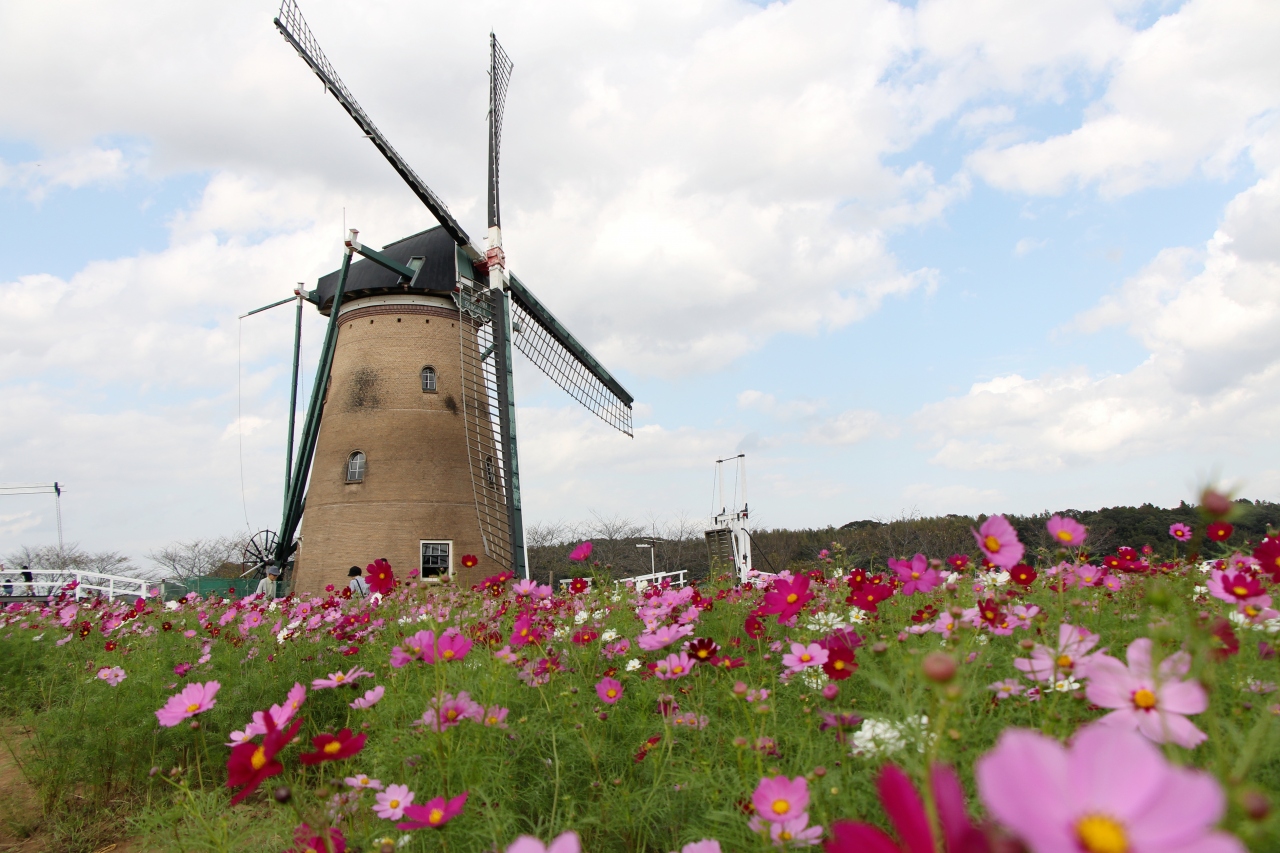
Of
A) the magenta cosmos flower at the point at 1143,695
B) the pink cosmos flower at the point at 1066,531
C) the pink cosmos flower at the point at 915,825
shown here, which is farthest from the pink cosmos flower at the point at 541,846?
the pink cosmos flower at the point at 1066,531

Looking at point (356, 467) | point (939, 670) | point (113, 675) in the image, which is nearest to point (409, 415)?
point (356, 467)

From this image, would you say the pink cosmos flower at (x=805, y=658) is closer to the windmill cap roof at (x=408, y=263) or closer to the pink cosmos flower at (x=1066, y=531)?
the pink cosmos flower at (x=1066, y=531)

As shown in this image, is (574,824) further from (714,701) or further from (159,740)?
(159,740)

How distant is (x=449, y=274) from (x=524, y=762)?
1352cm

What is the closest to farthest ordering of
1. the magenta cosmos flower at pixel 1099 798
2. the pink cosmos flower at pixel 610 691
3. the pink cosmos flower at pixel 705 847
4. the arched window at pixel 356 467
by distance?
the magenta cosmos flower at pixel 1099 798, the pink cosmos flower at pixel 705 847, the pink cosmos flower at pixel 610 691, the arched window at pixel 356 467

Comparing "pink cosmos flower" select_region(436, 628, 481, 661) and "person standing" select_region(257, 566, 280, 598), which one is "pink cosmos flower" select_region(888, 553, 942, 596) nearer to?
"pink cosmos flower" select_region(436, 628, 481, 661)

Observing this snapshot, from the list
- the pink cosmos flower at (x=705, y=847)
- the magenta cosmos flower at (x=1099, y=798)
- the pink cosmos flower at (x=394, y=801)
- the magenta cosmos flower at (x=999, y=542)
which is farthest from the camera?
the pink cosmos flower at (x=394, y=801)

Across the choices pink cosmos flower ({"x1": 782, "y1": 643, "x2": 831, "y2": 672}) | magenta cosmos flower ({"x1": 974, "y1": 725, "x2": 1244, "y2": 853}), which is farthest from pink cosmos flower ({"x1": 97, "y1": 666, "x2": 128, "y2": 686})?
magenta cosmos flower ({"x1": 974, "y1": 725, "x2": 1244, "y2": 853})

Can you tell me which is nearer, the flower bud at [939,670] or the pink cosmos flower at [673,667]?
the flower bud at [939,670]

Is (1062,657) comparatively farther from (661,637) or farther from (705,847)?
(661,637)

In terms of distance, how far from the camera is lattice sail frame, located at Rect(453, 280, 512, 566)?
568 inches

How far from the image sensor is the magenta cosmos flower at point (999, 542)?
5.36 feet

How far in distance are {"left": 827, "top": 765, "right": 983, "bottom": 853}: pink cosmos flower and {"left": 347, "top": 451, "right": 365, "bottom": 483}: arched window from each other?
46.8 feet

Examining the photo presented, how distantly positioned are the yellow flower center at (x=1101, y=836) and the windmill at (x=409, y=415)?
501 inches
